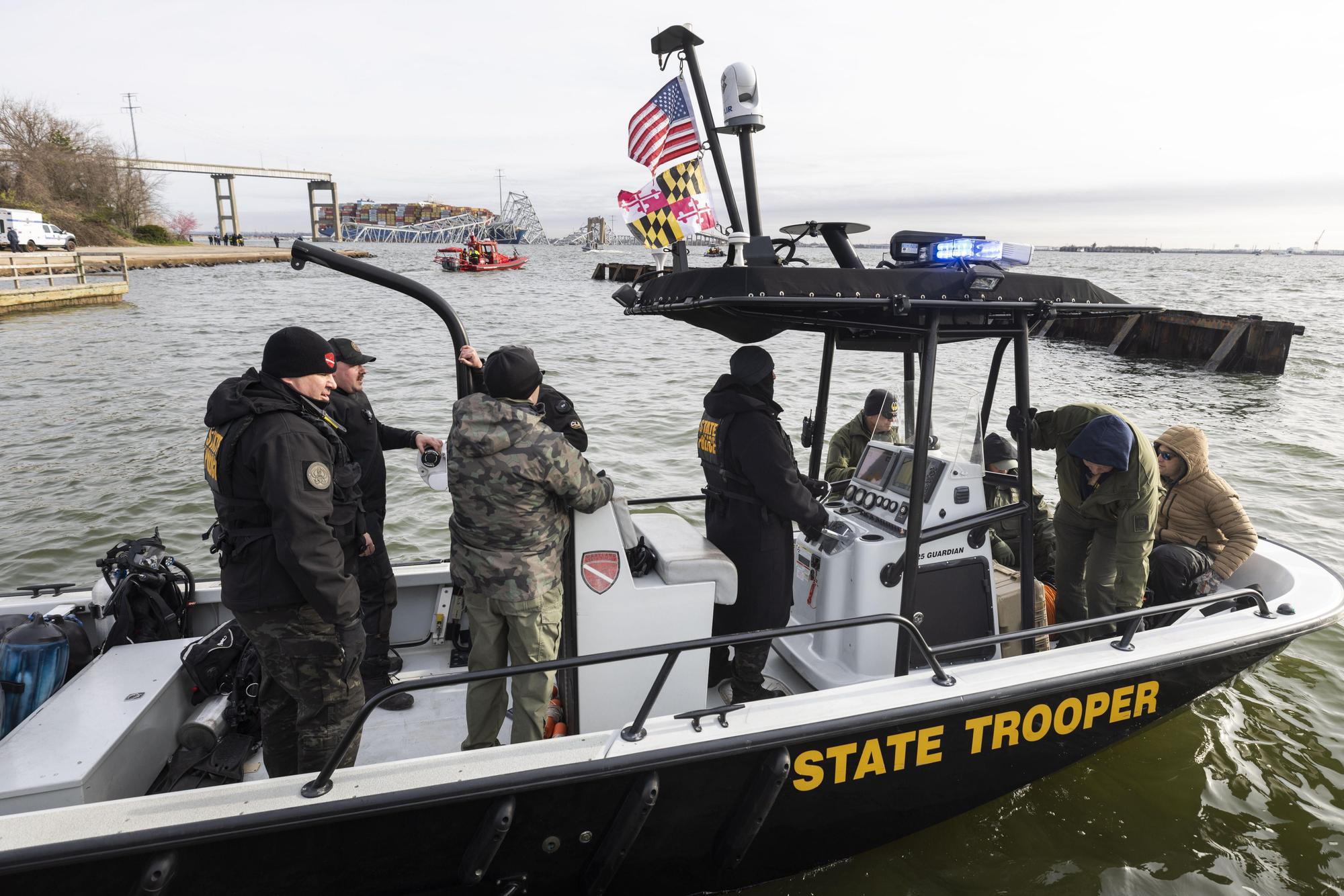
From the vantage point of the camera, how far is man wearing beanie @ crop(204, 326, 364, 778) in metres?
2.55

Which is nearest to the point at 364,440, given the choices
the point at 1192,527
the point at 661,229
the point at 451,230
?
the point at 661,229

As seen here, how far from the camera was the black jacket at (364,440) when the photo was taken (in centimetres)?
393

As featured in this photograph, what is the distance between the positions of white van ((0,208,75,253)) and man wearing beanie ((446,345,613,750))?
4234cm

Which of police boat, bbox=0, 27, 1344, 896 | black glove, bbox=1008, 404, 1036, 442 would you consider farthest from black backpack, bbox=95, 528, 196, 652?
black glove, bbox=1008, 404, 1036, 442

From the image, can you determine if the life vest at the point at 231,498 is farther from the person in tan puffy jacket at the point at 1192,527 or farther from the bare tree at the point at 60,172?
the bare tree at the point at 60,172

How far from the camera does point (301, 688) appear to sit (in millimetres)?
2797

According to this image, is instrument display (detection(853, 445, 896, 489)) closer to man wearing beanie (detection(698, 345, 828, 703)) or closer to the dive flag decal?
man wearing beanie (detection(698, 345, 828, 703))

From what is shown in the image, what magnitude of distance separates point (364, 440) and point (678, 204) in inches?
80.2

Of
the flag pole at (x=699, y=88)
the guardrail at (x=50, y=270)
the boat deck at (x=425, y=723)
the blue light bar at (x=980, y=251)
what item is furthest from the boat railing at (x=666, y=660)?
the guardrail at (x=50, y=270)

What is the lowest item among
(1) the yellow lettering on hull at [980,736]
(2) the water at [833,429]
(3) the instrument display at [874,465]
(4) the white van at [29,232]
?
(2) the water at [833,429]

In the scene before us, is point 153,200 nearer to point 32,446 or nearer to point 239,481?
point 32,446

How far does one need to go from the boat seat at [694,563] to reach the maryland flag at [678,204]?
1414 millimetres

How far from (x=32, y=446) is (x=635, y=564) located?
1093 centimetres

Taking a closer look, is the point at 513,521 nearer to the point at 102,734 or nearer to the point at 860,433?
the point at 102,734
